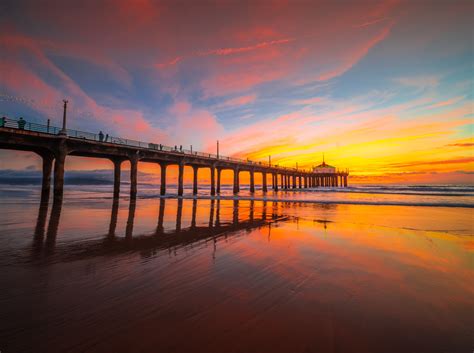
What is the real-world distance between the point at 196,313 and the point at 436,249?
7.40 metres

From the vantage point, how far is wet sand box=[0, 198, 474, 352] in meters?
2.45

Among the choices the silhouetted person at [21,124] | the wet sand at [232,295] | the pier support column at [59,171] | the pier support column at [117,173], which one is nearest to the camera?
the wet sand at [232,295]

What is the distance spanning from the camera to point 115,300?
3293mm

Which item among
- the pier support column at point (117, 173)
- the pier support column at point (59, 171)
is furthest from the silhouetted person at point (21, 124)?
the pier support column at point (117, 173)

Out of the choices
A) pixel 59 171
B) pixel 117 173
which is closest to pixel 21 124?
pixel 59 171

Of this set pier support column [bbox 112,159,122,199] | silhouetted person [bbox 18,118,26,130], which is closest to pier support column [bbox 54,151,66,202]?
silhouetted person [bbox 18,118,26,130]

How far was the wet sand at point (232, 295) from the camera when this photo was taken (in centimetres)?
245

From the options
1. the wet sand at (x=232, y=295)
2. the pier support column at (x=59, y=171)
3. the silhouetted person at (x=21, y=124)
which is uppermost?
the silhouetted person at (x=21, y=124)

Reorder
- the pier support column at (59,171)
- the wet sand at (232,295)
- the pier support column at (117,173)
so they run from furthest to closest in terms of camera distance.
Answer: the pier support column at (117,173), the pier support column at (59,171), the wet sand at (232,295)

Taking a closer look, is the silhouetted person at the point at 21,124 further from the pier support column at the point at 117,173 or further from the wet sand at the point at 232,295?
the wet sand at the point at 232,295

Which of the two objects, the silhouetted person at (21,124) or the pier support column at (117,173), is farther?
the pier support column at (117,173)

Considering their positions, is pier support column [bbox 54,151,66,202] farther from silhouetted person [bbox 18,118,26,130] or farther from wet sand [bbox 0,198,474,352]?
wet sand [bbox 0,198,474,352]

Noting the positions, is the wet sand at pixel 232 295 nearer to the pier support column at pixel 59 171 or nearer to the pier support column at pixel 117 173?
the pier support column at pixel 59 171

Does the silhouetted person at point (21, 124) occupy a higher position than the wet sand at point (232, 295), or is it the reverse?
the silhouetted person at point (21, 124)
